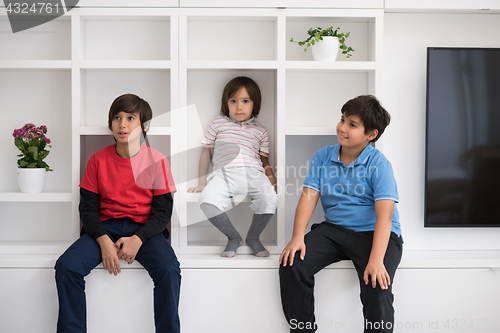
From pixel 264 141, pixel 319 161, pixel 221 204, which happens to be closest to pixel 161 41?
pixel 264 141

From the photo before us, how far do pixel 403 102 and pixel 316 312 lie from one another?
1.09 m

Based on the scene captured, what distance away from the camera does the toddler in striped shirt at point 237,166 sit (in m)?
1.59

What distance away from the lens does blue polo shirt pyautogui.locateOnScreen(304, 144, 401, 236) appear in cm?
142

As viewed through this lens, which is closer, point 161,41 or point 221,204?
point 221,204

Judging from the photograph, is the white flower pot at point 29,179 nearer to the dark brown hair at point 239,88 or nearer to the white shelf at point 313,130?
the dark brown hair at point 239,88

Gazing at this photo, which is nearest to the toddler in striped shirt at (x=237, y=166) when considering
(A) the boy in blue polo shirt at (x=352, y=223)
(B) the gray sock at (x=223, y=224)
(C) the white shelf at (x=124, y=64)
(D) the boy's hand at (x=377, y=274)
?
(B) the gray sock at (x=223, y=224)

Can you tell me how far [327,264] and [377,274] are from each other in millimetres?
195

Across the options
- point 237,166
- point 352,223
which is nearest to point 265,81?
point 237,166

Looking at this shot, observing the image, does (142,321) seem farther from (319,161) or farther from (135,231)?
(319,161)

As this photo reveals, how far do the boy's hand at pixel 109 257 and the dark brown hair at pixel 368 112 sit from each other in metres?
1.04

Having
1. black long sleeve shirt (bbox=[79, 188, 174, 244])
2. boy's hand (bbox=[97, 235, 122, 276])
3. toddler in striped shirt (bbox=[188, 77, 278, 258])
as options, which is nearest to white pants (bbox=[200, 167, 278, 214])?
toddler in striped shirt (bbox=[188, 77, 278, 258])

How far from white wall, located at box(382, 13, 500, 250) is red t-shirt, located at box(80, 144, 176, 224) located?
1126 mm

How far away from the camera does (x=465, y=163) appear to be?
1737 mm

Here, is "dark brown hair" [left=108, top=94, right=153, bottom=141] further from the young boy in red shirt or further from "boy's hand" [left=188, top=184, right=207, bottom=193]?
"boy's hand" [left=188, top=184, right=207, bottom=193]
